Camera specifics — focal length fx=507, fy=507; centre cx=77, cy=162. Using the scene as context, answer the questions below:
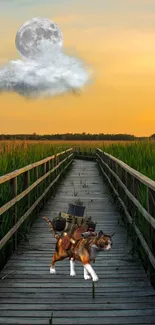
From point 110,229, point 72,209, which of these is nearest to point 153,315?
point 72,209

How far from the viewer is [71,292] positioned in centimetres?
491

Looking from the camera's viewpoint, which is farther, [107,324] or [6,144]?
[6,144]

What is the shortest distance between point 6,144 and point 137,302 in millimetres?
7610

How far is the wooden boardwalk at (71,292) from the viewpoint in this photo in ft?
14.0

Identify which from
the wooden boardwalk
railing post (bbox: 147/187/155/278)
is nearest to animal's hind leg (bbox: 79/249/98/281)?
the wooden boardwalk

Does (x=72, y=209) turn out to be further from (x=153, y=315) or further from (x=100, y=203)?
(x=100, y=203)

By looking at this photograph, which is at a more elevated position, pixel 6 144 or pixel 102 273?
pixel 6 144

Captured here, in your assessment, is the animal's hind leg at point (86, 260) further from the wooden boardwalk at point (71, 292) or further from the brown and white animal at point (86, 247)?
the wooden boardwalk at point (71, 292)

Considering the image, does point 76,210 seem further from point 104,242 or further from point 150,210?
point 150,210

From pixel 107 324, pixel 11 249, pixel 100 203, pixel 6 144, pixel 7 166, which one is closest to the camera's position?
pixel 107 324

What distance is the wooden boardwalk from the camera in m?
4.25

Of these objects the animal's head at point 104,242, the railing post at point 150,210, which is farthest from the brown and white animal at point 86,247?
the railing post at point 150,210

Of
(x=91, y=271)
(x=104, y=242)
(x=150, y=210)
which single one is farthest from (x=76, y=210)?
(x=150, y=210)

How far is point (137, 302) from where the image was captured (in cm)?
463
